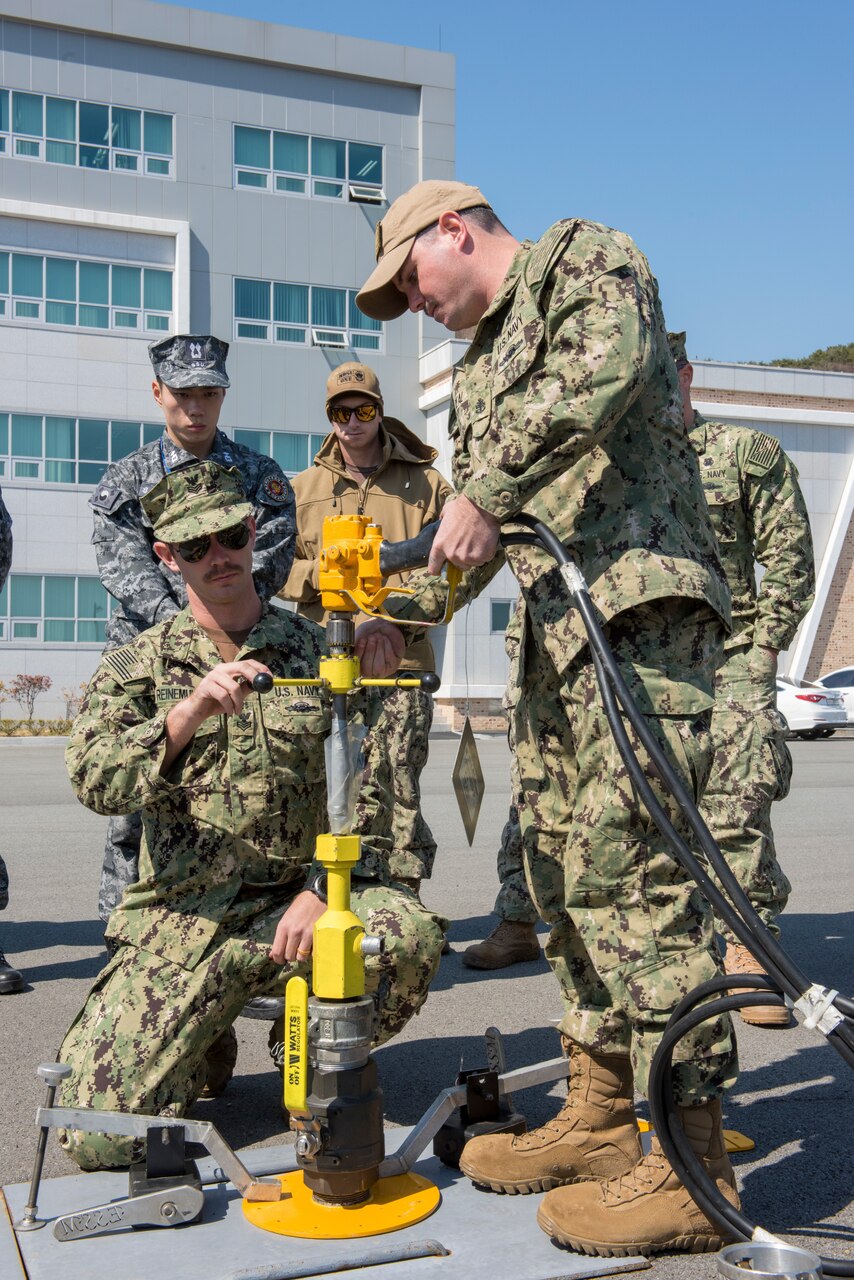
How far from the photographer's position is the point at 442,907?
6.93 metres

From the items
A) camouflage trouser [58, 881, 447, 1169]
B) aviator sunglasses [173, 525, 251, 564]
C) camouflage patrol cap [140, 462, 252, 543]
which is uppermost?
camouflage patrol cap [140, 462, 252, 543]

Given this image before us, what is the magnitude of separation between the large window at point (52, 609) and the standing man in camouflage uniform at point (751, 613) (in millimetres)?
26606

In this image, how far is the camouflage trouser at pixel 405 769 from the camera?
18.1ft

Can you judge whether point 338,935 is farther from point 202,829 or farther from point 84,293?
point 84,293

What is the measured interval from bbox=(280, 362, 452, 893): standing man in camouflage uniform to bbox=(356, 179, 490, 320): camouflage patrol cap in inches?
91.5

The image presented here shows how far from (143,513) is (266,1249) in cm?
296

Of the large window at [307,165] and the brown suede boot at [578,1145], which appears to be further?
the large window at [307,165]

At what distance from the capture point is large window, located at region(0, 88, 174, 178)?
30703 mm

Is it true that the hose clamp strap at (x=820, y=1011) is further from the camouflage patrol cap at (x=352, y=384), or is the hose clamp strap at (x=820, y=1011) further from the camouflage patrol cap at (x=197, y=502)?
the camouflage patrol cap at (x=352, y=384)

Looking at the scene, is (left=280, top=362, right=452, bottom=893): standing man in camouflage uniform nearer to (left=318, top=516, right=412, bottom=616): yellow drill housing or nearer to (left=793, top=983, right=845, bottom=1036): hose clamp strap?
(left=318, top=516, right=412, bottom=616): yellow drill housing

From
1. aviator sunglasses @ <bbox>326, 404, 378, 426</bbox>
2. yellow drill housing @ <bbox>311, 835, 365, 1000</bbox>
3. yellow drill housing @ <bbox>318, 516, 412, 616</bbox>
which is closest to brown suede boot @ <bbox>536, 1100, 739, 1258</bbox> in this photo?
yellow drill housing @ <bbox>311, 835, 365, 1000</bbox>

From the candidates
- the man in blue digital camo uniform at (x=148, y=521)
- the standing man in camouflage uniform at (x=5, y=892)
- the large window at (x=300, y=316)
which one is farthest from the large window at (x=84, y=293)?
the man in blue digital camo uniform at (x=148, y=521)

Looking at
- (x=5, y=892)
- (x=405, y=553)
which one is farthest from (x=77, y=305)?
(x=405, y=553)

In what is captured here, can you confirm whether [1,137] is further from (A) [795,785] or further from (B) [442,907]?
(B) [442,907]
